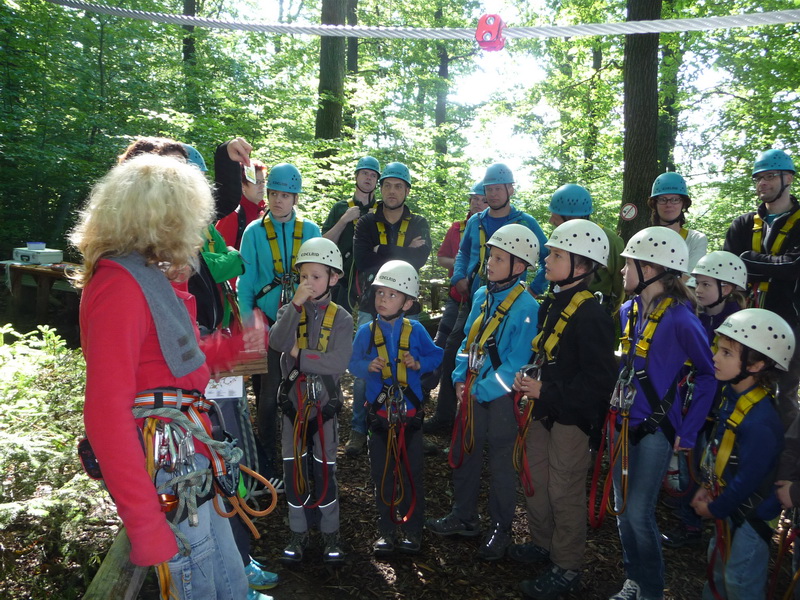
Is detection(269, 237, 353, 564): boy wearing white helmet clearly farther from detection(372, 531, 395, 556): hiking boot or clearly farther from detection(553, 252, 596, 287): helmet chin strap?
detection(553, 252, 596, 287): helmet chin strap

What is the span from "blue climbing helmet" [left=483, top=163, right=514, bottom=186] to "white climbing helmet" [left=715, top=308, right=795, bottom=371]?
8.99 feet

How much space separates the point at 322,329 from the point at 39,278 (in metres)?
→ 7.94

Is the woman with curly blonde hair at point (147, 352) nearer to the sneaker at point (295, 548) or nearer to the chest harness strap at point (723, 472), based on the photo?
the sneaker at point (295, 548)

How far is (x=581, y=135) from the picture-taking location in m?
15.9

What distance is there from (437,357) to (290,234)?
68.8 inches

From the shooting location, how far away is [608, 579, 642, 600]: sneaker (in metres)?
3.46

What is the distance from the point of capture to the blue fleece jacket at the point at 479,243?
545cm

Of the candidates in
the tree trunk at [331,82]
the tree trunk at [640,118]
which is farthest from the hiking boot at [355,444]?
the tree trunk at [331,82]

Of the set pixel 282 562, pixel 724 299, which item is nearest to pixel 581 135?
pixel 724 299

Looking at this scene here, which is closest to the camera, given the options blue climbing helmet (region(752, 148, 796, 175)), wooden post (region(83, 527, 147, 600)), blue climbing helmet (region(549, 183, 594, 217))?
wooden post (region(83, 527, 147, 600))

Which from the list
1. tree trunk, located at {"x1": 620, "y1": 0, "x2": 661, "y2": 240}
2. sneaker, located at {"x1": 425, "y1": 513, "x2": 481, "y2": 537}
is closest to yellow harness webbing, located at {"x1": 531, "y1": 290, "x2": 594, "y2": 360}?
sneaker, located at {"x1": 425, "y1": 513, "x2": 481, "y2": 537}

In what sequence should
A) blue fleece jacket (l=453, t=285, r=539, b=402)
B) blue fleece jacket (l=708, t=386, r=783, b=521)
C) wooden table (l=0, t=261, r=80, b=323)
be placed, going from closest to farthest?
blue fleece jacket (l=708, t=386, r=783, b=521) < blue fleece jacket (l=453, t=285, r=539, b=402) < wooden table (l=0, t=261, r=80, b=323)

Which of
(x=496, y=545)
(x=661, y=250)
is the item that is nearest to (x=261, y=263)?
(x=496, y=545)

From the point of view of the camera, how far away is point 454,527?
13.9 ft
